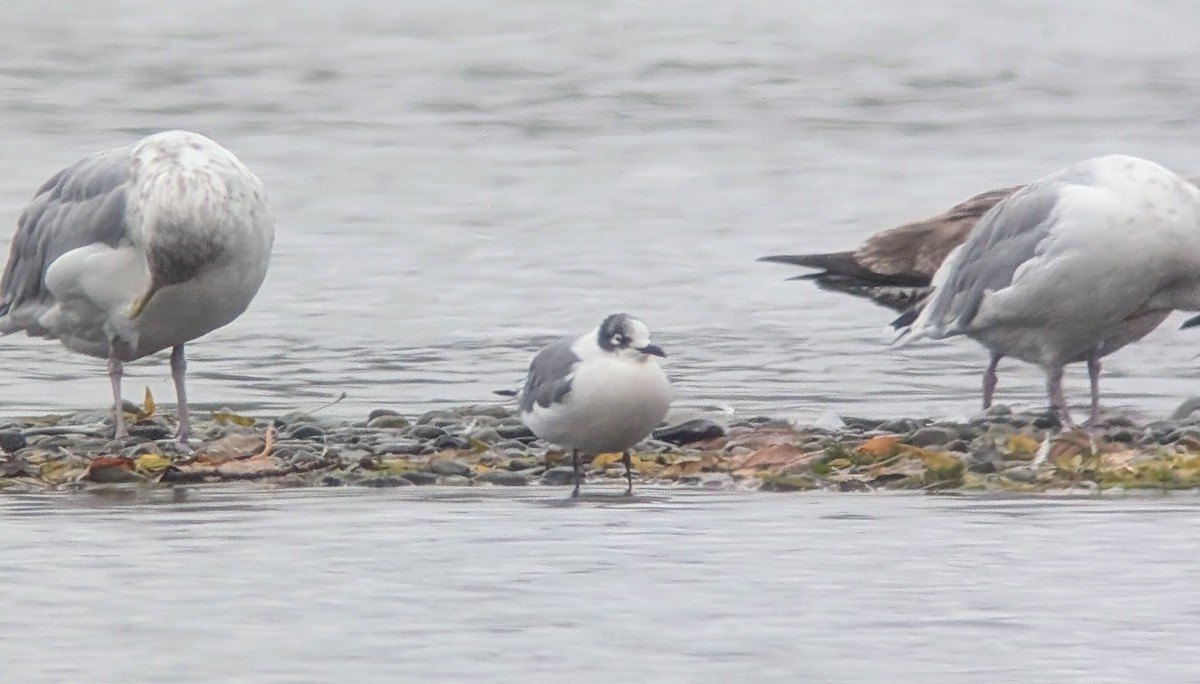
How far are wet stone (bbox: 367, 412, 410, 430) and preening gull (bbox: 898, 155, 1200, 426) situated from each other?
8.05 ft

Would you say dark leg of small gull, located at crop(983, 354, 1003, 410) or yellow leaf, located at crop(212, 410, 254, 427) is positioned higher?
dark leg of small gull, located at crop(983, 354, 1003, 410)

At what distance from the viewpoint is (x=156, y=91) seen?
27.9 m

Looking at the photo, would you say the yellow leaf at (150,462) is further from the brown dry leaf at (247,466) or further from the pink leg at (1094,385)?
the pink leg at (1094,385)

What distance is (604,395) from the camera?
334 inches

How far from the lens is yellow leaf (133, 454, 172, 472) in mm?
8938

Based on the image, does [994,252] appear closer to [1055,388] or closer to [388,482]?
[1055,388]

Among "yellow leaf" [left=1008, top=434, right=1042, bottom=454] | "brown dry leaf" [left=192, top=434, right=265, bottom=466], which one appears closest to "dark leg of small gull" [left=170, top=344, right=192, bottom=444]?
"brown dry leaf" [left=192, top=434, right=265, bottom=466]

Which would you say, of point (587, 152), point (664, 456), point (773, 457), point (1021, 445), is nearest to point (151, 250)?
point (664, 456)

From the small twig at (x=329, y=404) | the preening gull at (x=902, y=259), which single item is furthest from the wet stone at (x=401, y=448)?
the preening gull at (x=902, y=259)

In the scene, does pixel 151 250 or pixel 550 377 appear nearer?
pixel 550 377

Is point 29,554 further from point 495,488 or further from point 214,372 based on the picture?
point 214,372

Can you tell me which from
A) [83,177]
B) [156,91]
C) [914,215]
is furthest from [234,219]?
[156,91]

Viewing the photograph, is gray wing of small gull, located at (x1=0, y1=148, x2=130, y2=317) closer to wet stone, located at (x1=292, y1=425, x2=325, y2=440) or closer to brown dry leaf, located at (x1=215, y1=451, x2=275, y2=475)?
wet stone, located at (x1=292, y1=425, x2=325, y2=440)

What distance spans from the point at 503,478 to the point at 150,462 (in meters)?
1.32
